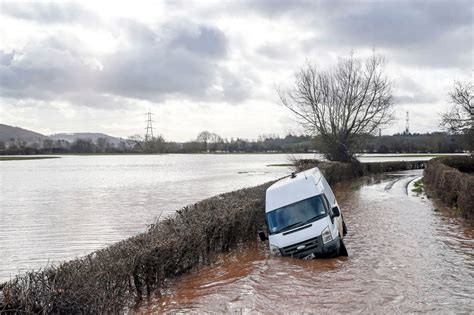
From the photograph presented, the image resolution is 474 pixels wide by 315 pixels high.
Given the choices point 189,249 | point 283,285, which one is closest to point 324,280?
point 283,285

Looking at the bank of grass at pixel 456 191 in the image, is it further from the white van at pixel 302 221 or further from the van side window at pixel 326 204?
the van side window at pixel 326 204

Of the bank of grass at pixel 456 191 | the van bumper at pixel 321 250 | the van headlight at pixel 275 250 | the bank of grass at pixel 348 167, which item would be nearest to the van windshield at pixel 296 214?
the van headlight at pixel 275 250

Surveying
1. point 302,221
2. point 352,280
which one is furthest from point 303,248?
point 352,280

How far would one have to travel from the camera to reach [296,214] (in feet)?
46.1

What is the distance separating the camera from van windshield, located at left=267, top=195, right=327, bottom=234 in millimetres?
13852

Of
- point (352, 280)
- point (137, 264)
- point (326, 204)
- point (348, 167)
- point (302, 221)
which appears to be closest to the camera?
point (137, 264)

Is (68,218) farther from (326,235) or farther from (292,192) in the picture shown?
(326,235)

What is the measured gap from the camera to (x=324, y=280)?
11.3 m

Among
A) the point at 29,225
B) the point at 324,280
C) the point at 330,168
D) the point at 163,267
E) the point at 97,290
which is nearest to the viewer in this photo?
the point at 97,290

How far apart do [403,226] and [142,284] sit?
41.8 feet

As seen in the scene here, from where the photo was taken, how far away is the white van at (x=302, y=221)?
13219mm

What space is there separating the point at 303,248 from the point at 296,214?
47.2 inches

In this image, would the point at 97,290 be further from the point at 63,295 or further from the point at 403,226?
the point at 403,226

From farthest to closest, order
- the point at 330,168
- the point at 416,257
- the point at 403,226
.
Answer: the point at 330,168 < the point at 403,226 < the point at 416,257
